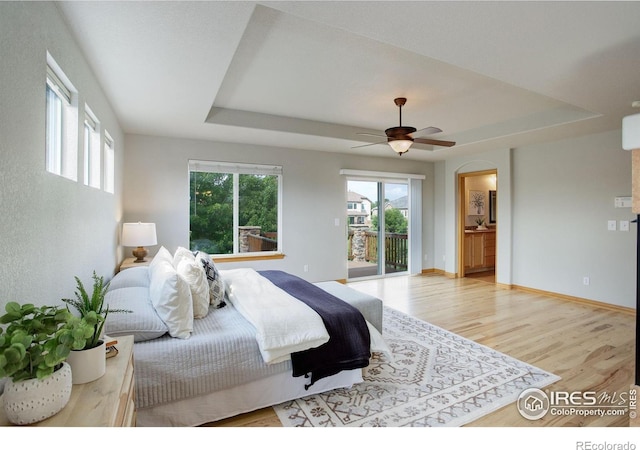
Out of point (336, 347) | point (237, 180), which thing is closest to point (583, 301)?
point (336, 347)

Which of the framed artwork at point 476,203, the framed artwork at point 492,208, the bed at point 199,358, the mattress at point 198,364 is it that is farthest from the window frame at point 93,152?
the framed artwork at point 492,208

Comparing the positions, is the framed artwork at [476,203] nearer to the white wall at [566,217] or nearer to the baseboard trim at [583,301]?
the white wall at [566,217]

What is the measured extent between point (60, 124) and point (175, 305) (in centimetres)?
131

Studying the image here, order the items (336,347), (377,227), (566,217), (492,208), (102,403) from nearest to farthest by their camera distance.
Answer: (102,403) → (336,347) → (566,217) → (377,227) → (492,208)

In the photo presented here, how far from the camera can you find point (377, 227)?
252 inches

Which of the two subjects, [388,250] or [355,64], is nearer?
[355,64]

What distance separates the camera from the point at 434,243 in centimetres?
698

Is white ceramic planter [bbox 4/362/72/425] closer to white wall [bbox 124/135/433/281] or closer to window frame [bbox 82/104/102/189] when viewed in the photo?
window frame [bbox 82/104/102/189]

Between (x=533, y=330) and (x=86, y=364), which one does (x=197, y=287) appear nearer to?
(x=86, y=364)

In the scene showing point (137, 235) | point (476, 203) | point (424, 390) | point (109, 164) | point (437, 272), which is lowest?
point (424, 390)

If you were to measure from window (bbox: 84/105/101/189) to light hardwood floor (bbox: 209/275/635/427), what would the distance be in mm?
2145

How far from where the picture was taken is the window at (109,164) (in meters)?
3.32
